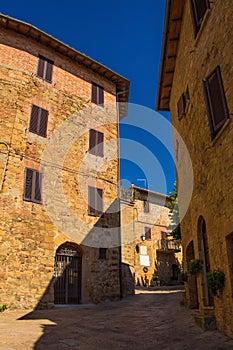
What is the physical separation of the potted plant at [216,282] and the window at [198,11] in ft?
20.5

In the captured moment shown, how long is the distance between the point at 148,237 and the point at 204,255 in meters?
20.2

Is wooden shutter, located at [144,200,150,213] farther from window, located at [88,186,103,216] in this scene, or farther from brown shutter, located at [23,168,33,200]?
brown shutter, located at [23,168,33,200]

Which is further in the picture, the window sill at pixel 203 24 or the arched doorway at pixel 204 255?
the arched doorway at pixel 204 255

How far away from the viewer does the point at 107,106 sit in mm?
17234

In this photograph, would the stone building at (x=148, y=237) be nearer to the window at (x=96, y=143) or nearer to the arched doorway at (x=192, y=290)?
the window at (x=96, y=143)

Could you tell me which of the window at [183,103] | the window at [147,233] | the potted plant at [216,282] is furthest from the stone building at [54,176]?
the window at [147,233]

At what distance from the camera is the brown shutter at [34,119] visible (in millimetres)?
13484

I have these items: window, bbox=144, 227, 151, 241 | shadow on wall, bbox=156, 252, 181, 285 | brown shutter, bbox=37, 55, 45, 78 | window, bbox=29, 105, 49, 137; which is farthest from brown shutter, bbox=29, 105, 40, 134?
shadow on wall, bbox=156, 252, 181, 285

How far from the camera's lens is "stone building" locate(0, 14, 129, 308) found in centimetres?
1159

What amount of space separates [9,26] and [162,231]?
2205 cm

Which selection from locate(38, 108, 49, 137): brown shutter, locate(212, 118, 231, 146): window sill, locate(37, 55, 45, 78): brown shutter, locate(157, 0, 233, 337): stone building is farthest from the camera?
locate(37, 55, 45, 78): brown shutter

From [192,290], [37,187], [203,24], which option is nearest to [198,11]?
[203,24]

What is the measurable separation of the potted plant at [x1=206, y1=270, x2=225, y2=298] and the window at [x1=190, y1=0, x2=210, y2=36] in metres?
6.24

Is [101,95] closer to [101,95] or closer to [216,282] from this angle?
[101,95]
